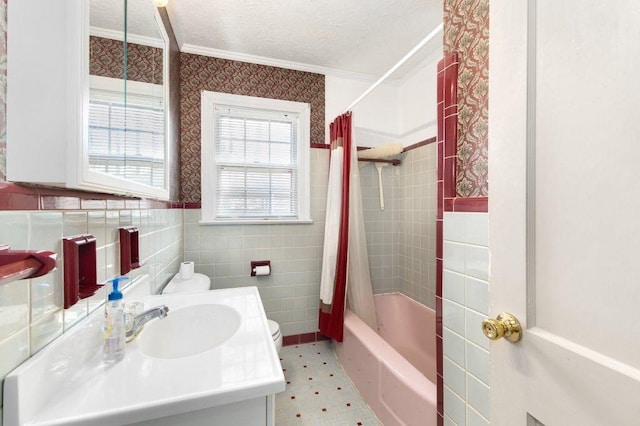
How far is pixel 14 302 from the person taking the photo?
47 centimetres

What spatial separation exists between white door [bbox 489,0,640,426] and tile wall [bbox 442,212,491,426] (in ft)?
0.92

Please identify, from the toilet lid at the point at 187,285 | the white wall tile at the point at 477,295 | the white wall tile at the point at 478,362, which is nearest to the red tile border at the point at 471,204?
the white wall tile at the point at 477,295

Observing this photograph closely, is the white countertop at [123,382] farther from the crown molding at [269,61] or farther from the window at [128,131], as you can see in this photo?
the crown molding at [269,61]

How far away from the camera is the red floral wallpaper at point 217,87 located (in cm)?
197

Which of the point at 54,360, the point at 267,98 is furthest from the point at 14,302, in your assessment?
the point at 267,98

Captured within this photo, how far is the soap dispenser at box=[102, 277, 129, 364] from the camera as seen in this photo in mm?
683

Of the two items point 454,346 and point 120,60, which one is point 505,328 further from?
point 120,60

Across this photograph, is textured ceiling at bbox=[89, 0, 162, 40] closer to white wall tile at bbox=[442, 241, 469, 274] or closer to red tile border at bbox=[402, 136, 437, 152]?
white wall tile at bbox=[442, 241, 469, 274]

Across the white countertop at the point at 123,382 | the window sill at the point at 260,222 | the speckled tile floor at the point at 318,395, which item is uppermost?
the window sill at the point at 260,222

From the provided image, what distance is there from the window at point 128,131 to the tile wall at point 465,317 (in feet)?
3.77

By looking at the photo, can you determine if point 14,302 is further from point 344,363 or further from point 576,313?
point 344,363

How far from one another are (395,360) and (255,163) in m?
1.76

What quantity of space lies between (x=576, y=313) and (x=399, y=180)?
2091mm

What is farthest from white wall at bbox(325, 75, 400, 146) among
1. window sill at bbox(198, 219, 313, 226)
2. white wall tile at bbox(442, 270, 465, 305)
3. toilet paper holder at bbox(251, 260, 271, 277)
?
white wall tile at bbox(442, 270, 465, 305)
